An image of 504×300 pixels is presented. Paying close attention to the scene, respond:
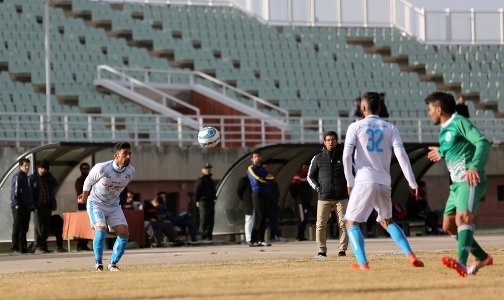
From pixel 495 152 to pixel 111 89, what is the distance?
12872 mm

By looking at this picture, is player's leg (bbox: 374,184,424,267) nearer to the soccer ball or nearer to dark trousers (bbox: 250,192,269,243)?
the soccer ball

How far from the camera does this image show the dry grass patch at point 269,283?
12.1 m

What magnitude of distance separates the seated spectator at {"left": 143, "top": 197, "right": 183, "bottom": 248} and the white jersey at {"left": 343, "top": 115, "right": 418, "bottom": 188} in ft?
47.5

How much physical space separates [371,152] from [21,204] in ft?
45.3

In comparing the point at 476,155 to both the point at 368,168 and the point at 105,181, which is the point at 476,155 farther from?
the point at 105,181

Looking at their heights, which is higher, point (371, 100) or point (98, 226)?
point (371, 100)

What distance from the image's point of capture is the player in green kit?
13.4m

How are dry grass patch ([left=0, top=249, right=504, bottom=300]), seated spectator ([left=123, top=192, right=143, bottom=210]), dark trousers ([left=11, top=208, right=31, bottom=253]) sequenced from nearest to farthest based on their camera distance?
dry grass patch ([left=0, top=249, right=504, bottom=300]), dark trousers ([left=11, top=208, right=31, bottom=253]), seated spectator ([left=123, top=192, right=143, bottom=210])

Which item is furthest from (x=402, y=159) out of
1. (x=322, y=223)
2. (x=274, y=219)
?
(x=274, y=219)

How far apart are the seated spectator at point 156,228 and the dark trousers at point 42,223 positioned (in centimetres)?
245

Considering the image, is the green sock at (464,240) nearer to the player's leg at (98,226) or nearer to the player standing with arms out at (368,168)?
the player standing with arms out at (368,168)

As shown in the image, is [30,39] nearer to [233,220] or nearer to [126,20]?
[126,20]

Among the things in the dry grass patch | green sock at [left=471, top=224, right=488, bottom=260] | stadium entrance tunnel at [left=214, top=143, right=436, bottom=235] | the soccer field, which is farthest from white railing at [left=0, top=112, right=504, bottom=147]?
green sock at [left=471, top=224, right=488, bottom=260]

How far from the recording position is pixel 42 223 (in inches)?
1104
